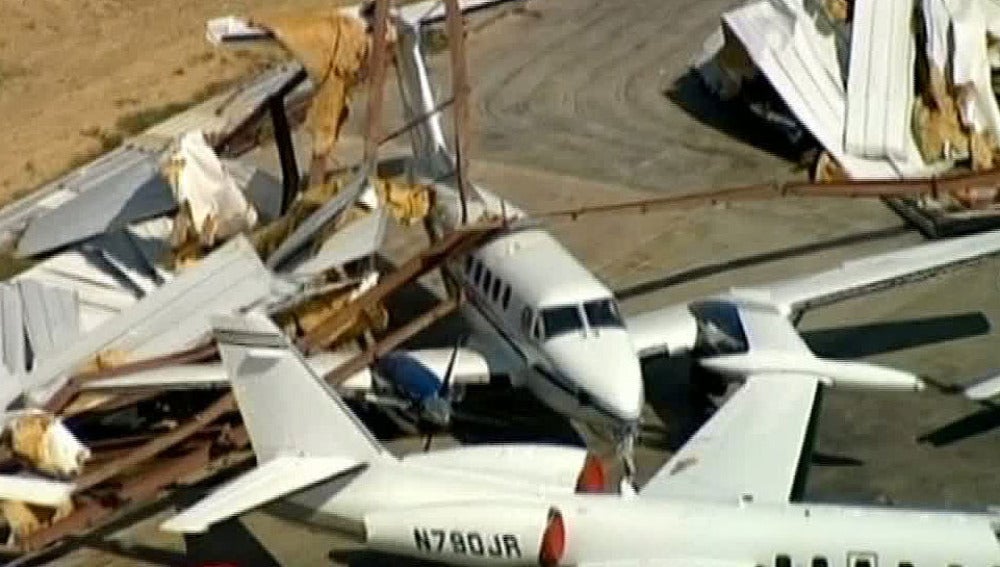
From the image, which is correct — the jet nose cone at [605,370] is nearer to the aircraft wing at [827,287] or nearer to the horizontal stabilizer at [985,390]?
the aircraft wing at [827,287]

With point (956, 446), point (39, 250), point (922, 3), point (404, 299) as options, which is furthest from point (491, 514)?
point (922, 3)

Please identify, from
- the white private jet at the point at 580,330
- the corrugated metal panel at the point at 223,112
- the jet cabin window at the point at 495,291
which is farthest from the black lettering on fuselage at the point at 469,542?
the corrugated metal panel at the point at 223,112

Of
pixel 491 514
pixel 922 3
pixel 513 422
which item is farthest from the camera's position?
pixel 922 3

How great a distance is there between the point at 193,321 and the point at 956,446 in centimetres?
1130

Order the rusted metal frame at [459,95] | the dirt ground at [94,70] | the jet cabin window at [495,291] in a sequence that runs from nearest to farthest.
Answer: the jet cabin window at [495,291] → the rusted metal frame at [459,95] → the dirt ground at [94,70]

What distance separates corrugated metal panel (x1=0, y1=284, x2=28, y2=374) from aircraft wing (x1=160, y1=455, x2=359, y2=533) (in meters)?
6.13

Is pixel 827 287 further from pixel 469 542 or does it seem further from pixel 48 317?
pixel 48 317

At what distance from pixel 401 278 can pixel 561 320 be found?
10.7 ft

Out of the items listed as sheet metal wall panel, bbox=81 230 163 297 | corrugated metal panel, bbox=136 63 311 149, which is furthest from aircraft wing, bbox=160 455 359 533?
corrugated metal panel, bbox=136 63 311 149

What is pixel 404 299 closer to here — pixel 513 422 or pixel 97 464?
pixel 513 422

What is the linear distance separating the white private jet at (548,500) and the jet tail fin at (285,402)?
18 millimetres

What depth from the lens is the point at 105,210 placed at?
38.8m

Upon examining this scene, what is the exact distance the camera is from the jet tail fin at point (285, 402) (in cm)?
2928

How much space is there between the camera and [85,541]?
32.6 metres
